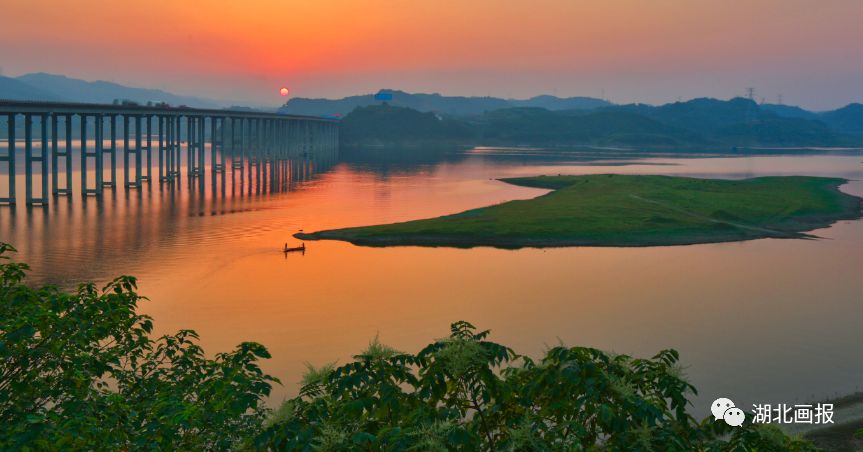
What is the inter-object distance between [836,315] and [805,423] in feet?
83.9

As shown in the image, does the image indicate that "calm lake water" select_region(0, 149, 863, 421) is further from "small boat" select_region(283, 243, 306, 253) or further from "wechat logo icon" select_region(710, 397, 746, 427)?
"wechat logo icon" select_region(710, 397, 746, 427)

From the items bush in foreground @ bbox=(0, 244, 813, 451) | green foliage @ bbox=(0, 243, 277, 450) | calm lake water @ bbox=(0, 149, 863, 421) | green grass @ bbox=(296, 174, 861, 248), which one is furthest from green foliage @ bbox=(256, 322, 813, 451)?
green grass @ bbox=(296, 174, 861, 248)

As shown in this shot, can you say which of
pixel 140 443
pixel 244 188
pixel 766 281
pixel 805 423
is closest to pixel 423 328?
pixel 805 423

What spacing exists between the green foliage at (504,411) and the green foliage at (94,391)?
6.41 feet

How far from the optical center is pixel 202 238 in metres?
87.4

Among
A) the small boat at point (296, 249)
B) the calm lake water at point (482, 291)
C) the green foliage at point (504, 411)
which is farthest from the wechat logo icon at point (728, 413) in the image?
the small boat at point (296, 249)

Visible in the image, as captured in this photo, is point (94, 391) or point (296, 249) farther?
point (296, 249)

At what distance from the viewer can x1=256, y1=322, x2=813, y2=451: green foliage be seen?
11.3 metres

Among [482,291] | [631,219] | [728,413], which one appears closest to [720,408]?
[728,413]

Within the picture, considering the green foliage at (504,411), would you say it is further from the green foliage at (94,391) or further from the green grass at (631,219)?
the green grass at (631,219)

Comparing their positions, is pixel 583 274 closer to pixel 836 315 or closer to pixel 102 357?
pixel 836 315

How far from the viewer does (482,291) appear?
63156mm

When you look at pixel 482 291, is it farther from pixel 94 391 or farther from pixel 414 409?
pixel 414 409

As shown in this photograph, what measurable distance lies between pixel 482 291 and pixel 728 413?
50440mm
